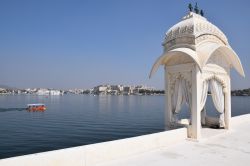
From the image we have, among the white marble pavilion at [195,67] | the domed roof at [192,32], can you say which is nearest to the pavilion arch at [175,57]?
the white marble pavilion at [195,67]

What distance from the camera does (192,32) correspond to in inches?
334

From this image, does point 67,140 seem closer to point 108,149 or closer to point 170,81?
point 170,81

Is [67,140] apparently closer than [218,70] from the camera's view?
No

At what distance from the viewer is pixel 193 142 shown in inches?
310

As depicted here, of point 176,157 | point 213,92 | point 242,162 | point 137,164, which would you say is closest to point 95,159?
point 137,164

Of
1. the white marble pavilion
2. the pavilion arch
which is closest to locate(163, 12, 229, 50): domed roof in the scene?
the white marble pavilion

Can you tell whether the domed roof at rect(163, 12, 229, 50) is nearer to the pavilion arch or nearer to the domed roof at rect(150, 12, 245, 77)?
the domed roof at rect(150, 12, 245, 77)

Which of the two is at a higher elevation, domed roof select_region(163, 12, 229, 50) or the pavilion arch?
domed roof select_region(163, 12, 229, 50)

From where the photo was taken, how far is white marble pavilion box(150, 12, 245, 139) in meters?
8.15

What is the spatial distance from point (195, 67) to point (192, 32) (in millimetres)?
1324

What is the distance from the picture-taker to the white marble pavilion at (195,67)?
8.15 m

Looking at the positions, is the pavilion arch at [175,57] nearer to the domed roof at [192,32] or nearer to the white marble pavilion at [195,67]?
the white marble pavilion at [195,67]

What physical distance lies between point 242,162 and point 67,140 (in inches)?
628

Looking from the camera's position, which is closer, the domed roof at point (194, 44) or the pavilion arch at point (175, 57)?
the pavilion arch at point (175, 57)
